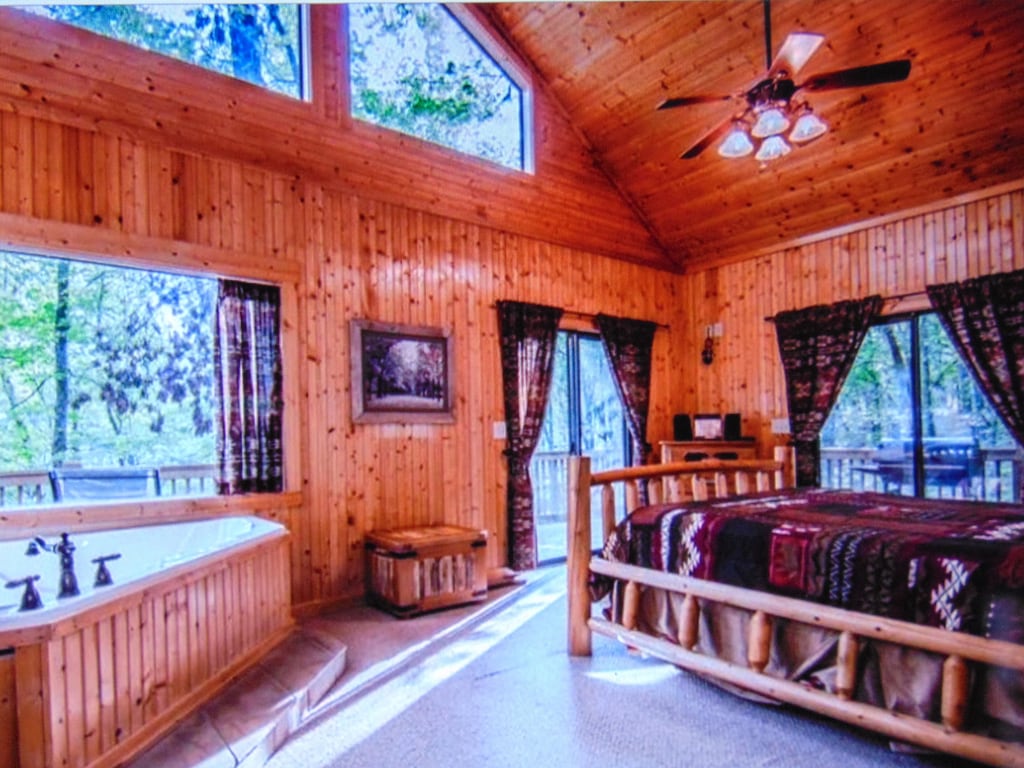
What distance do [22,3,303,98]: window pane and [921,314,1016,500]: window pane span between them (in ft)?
16.9

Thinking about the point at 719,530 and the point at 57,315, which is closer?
the point at 719,530

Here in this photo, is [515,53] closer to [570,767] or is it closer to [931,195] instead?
[931,195]

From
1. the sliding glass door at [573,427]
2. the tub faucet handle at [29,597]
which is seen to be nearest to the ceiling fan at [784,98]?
the sliding glass door at [573,427]

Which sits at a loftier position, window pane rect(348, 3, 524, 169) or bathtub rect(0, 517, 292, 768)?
window pane rect(348, 3, 524, 169)

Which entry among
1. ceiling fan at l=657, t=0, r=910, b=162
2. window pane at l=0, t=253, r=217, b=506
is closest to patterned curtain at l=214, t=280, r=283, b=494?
window pane at l=0, t=253, r=217, b=506

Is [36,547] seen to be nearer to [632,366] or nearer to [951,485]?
[632,366]

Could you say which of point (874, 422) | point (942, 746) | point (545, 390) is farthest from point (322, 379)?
point (874, 422)

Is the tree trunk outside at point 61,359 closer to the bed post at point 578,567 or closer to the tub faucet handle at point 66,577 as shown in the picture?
the tub faucet handle at point 66,577

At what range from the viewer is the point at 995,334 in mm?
4344

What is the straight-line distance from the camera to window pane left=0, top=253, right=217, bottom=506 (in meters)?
4.51

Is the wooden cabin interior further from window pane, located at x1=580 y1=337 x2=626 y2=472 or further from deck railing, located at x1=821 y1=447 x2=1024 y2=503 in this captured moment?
deck railing, located at x1=821 y1=447 x2=1024 y2=503

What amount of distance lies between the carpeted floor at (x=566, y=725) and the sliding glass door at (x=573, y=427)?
8.28ft

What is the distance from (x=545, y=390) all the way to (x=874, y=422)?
2.79m

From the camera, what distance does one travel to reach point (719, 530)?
8.78 ft
